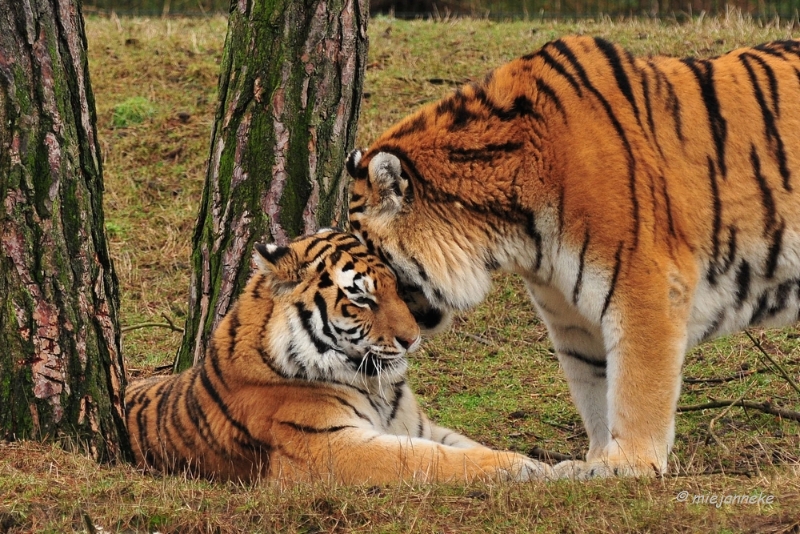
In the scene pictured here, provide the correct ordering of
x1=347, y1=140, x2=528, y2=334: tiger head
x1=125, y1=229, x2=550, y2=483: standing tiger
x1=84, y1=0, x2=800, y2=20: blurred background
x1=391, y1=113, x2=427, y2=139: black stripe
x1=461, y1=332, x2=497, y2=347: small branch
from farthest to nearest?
x1=84, y1=0, x2=800, y2=20: blurred background, x1=461, y1=332, x2=497, y2=347: small branch, x1=391, y1=113, x2=427, y2=139: black stripe, x1=347, y1=140, x2=528, y2=334: tiger head, x1=125, y1=229, x2=550, y2=483: standing tiger

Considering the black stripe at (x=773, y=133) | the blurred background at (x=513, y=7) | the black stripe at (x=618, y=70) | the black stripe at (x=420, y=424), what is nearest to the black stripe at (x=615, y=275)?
the black stripe at (x=618, y=70)

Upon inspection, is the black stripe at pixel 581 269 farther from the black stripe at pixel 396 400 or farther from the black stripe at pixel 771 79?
the black stripe at pixel 771 79

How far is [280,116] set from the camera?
5645mm

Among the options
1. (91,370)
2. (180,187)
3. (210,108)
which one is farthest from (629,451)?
(210,108)

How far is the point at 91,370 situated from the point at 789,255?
2998 millimetres

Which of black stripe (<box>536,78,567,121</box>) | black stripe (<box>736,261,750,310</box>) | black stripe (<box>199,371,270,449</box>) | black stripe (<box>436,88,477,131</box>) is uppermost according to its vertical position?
black stripe (<box>536,78,567,121</box>)

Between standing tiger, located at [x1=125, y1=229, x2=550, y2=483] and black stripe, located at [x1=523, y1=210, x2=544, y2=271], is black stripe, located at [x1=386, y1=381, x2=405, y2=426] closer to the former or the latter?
standing tiger, located at [x1=125, y1=229, x2=550, y2=483]

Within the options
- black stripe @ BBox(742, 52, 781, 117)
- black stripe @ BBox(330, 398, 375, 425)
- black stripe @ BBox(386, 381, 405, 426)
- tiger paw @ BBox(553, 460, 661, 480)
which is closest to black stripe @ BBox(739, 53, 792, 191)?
black stripe @ BBox(742, 52, 781, 117)

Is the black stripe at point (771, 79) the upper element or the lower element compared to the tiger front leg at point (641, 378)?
upper

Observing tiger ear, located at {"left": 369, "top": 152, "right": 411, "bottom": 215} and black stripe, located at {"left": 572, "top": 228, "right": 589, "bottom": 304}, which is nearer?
black stripe, located at {"left": 572, "top": 228, "right": 589, "bottom": 304}

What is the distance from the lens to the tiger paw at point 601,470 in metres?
4.41

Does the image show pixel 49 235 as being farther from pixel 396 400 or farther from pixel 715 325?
pixel 715 325

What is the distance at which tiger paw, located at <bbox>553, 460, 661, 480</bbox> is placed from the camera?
4.41 meters

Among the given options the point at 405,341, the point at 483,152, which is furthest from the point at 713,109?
the point at 405,341
